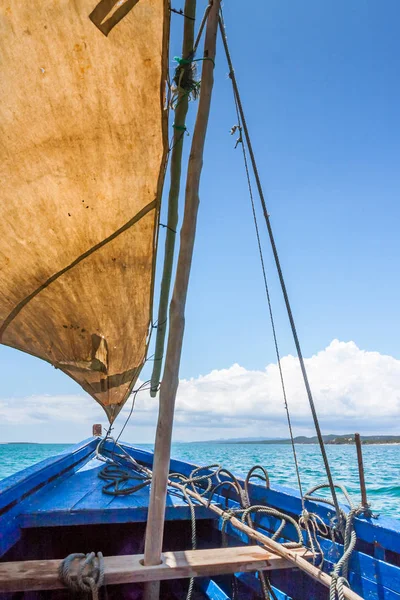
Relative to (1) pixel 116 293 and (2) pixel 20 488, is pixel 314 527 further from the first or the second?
(2) pixel 20 488

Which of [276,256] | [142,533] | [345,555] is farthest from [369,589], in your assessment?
[142,533]

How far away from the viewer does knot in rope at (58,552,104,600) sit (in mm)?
1872

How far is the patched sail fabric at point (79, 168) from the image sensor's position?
2107mm

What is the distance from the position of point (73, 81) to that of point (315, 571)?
3.12 metres

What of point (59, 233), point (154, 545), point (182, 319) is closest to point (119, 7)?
point (59, 233)

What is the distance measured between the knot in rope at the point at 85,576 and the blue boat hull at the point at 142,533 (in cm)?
128

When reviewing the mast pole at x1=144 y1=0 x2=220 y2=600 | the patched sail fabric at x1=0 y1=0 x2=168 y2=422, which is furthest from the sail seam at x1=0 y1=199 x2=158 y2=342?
the mast pole at x1=144 y1=0 x2=220 y2=600

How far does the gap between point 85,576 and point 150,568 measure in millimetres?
319

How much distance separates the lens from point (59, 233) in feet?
9.61

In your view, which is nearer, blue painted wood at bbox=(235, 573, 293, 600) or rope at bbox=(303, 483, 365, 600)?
rope at bbox=(303, 483, 365, 600)

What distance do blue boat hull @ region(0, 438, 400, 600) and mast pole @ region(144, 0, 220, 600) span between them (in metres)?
1.17

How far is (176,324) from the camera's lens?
7.61ft

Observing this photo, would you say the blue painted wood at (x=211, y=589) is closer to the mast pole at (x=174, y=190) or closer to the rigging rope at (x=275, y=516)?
the rigging rope at (x=275, y=516)

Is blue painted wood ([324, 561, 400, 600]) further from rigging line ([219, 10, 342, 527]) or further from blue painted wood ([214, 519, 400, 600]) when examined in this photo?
rigging line ([219, 10, 342, 527])
